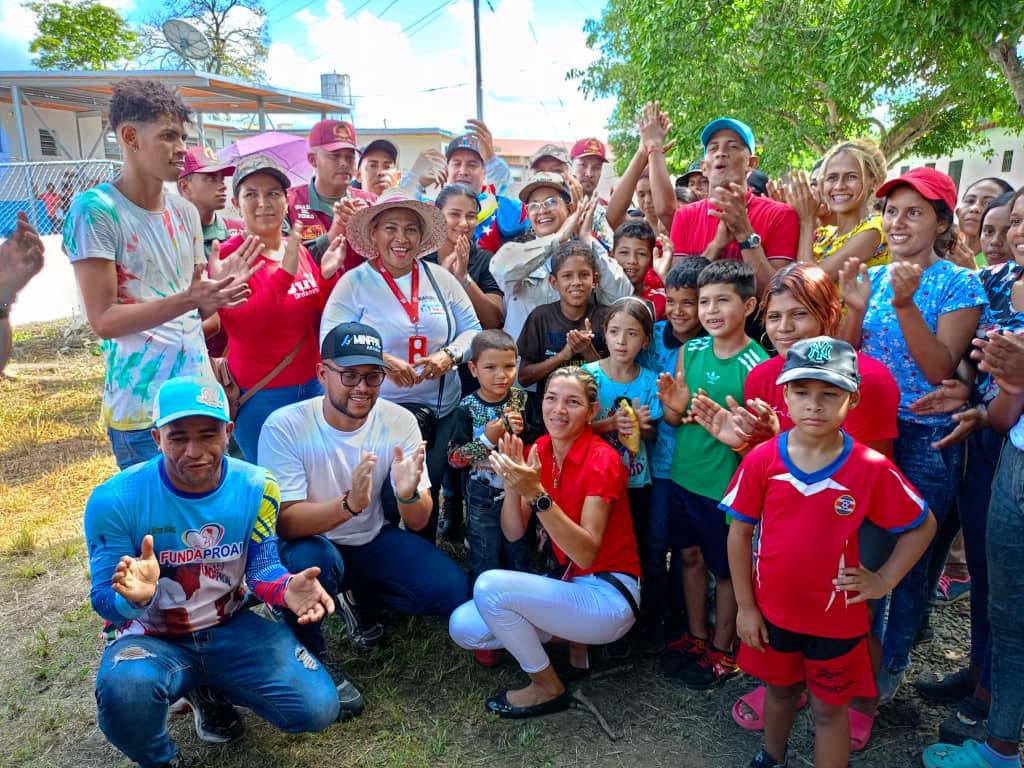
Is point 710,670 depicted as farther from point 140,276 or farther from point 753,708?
point 140,276

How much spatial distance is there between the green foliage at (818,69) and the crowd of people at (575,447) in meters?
6.82

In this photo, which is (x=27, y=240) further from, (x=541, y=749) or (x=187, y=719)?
(x=541, y=749)

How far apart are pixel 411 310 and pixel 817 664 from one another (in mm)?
2541

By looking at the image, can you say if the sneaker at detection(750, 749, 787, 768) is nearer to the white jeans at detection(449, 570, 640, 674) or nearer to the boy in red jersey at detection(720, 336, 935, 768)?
the boy in red jersey at detection(720, 336, 935, 768)

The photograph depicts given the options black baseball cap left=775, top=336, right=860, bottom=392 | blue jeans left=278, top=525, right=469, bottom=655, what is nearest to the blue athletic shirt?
blue jeans left=278, top=525, right=469, bottom=655

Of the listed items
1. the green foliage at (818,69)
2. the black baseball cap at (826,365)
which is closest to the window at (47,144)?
the green foliage at (818,69)

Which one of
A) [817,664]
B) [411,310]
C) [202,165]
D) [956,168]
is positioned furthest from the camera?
[956,168]

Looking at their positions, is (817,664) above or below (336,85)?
below

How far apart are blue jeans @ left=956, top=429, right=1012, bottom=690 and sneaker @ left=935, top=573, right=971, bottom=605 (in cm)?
100

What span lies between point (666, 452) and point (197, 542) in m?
2.12

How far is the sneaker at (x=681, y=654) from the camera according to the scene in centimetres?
327

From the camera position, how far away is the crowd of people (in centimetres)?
243

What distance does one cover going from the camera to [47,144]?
20016 mm

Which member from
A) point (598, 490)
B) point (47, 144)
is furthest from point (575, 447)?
point (47, 144)
